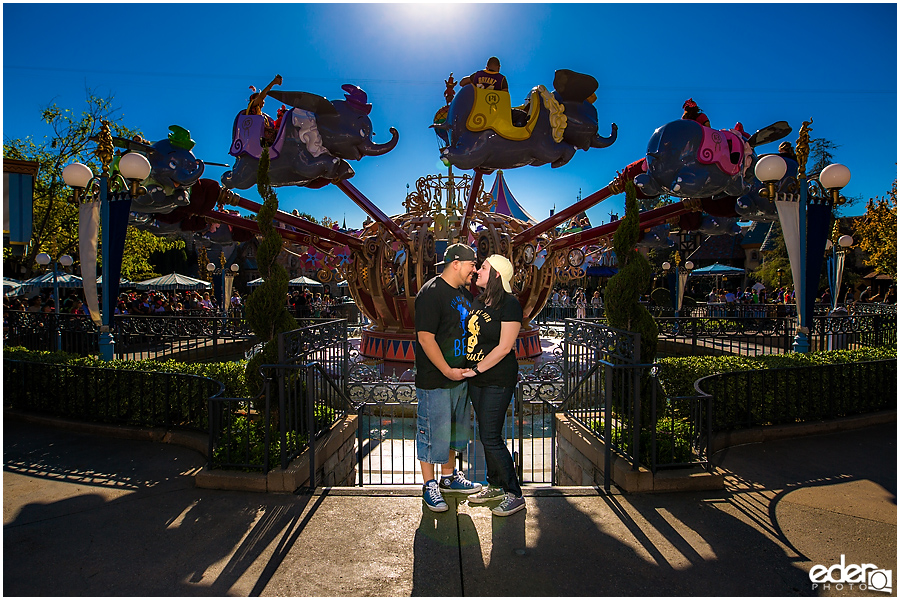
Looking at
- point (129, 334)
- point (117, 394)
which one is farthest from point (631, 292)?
point (129, 334)

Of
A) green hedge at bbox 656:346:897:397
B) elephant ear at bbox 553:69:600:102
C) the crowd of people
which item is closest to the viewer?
green hedge at bbox 656:346:897:397

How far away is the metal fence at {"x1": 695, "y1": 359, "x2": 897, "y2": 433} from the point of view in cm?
536

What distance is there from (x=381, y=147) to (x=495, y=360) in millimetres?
5351

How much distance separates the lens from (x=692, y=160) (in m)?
6.18

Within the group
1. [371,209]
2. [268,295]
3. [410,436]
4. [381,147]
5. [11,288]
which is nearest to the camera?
[268,295]

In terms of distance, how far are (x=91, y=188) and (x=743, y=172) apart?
8.94 meters

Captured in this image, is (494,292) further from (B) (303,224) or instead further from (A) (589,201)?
(B) (303,224)

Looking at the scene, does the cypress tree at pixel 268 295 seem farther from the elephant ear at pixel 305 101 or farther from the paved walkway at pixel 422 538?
the elephant ear at pixel 305 101

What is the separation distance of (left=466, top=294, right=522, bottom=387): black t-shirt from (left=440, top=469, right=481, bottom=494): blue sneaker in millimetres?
803

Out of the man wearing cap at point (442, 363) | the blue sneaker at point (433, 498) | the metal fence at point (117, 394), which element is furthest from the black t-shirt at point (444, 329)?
the metal fence at point (117, 394)

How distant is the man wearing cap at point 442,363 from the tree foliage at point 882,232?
2281 centimetres

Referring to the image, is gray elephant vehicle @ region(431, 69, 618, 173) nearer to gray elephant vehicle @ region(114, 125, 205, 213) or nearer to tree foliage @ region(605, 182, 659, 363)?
tree foliage @ region(605, 182, 659, 363)

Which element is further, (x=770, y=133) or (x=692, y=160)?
(x=770, y=133)

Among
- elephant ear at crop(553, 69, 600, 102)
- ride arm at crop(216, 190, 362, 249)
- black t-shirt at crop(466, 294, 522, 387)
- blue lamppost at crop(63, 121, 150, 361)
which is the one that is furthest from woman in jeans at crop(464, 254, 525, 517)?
blue lamppost at crop(63, 121, 150, 361)
